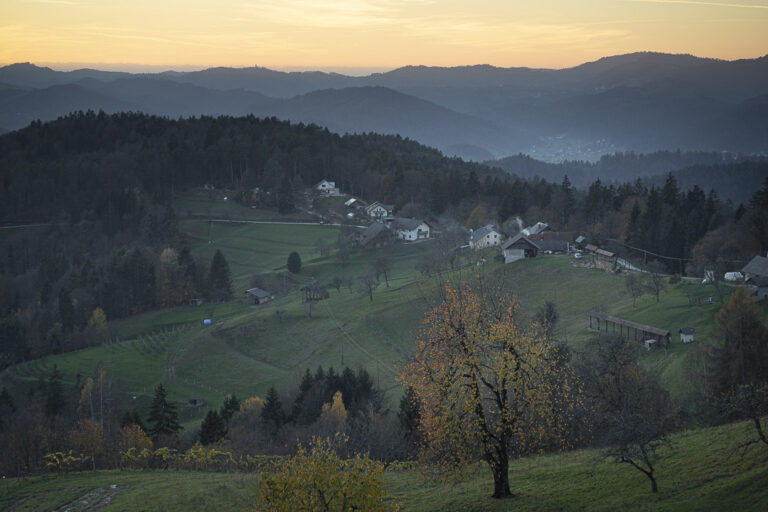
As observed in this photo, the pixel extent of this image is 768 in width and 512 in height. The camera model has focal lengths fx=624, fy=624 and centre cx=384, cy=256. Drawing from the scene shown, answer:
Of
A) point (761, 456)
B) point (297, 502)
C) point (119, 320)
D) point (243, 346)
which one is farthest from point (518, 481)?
point (119, 320)

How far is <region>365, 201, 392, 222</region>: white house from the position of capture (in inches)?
3713

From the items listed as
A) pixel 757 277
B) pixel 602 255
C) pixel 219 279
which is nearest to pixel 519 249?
pixel 602 255

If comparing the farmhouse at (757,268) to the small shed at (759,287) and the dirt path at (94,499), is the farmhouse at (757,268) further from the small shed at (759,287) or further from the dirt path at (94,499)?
the dirt path at (94,499)

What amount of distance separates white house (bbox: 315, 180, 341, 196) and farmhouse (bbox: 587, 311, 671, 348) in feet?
245

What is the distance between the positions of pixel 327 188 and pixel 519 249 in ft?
187

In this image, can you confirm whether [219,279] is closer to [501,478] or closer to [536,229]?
[536,229]

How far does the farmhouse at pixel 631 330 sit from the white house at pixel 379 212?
5502cm

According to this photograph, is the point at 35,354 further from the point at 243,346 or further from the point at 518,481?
the point at 518,481

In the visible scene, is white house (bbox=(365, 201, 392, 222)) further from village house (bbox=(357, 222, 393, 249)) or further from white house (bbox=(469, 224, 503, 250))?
white house (bbox=(469, 224, 503, 250))

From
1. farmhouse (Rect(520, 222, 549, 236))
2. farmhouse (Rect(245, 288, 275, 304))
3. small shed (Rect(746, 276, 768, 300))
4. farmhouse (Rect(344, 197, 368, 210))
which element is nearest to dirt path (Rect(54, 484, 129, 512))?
small shed (Rect(746, 276, 768, 300))

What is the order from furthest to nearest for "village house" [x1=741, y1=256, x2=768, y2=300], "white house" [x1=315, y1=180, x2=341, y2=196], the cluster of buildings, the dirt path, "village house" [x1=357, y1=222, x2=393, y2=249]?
"white house" [x1=315, y1=180, x2=341, y2=196] → "village house" [x1=357, y1=222, x2=393, y2=249] → the cluster of buildings → "village house" [x1=741, y1=256, x2=768, y2=300] → the dirt path

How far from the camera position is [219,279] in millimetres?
73812

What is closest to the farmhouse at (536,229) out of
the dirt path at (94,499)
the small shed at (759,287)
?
the small shed at (759,287)

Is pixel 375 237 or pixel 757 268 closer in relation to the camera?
pixel 757 268
